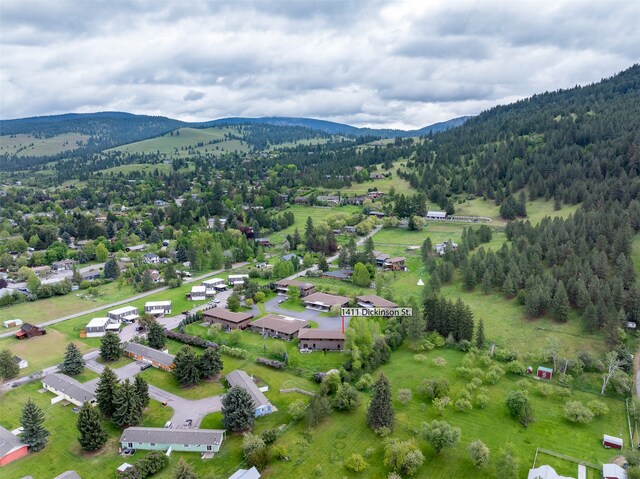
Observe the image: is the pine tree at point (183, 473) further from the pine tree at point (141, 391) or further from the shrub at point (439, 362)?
the shrub at point (439, 362)

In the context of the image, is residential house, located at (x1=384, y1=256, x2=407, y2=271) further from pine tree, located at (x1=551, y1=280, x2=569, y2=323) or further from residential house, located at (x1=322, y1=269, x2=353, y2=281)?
pine tree, located at (x1=551, y1=280, x2=569, y2=323)

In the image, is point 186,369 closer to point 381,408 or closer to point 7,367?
point 7,367

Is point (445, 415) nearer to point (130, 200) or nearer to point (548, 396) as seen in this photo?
point (548, 396)

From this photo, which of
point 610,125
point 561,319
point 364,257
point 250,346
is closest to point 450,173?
point 610,125

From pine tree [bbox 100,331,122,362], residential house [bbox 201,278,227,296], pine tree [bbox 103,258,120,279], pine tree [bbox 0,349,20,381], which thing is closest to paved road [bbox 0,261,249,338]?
residential house [bbox 201,278,227,296]

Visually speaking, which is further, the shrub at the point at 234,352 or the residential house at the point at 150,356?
the shrub at the point at 234,352

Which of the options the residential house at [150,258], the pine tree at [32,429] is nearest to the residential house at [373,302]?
the pine tree at [32,429]
